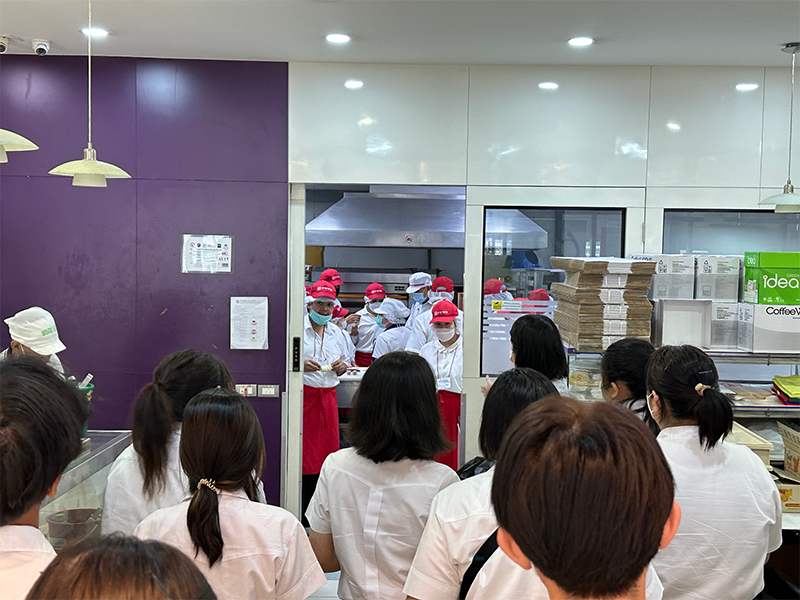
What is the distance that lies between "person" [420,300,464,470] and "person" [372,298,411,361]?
0.72 m

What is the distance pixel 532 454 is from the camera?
0.81m

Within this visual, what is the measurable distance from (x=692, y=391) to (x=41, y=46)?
333 cm

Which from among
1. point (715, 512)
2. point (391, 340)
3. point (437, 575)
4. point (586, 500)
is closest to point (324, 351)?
point (391, 340)

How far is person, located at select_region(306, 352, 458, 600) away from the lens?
1906 mm

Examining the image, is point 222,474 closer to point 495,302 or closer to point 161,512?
point 161,512

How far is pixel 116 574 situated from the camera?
659mm

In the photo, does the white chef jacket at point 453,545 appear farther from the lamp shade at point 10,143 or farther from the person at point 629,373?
the lamp shade at point 10,143

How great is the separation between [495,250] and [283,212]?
3.92 ft

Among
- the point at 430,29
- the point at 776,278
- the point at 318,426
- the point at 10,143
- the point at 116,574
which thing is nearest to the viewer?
the point at 116,574

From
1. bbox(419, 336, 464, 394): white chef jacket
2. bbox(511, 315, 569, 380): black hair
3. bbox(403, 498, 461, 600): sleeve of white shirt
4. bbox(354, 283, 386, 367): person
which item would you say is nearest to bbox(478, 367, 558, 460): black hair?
bbox(403, 498, 461, 600): sleeve of white shirt

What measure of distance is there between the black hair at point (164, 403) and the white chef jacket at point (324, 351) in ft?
7.92

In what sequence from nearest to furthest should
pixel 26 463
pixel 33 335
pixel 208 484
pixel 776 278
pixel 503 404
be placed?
1. pixel 26 463
2. pixel 208 484
3. pixel 503 404
4. pixel 776 278
5. pixel 33 335

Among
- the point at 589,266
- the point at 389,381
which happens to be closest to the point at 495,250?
the point at 589,266

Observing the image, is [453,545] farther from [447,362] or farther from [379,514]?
[447,362]
